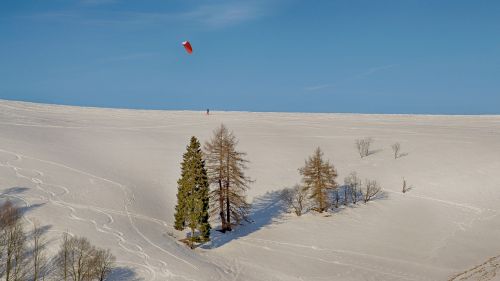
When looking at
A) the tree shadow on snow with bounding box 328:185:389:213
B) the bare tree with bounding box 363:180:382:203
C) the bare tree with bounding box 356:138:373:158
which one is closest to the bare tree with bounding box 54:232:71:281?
the tree shadow on snow with bounding box 328:185:389:213

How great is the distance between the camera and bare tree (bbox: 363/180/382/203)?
55575 mm

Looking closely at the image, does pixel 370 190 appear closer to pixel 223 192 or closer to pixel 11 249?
pixel 223 192

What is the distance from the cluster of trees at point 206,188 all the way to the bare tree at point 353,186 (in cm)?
1519

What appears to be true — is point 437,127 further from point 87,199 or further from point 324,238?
point 87,199

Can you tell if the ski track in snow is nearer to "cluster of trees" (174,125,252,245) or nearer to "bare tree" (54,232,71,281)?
"cluster of trees" (174,125,252,245)

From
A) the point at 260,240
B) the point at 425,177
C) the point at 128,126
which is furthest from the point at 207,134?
the point at 260,240

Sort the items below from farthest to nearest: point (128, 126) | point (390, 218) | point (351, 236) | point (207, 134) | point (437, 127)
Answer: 1. point (437, 127)
2. point (128, 126)
3. point (207, 134)
4. point (390, 218)
5. point (351, 236)

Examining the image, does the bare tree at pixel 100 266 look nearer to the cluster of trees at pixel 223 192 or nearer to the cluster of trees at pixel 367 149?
the cluster of trees at pixel 223 192

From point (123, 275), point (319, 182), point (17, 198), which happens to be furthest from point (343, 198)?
point (17, 198)

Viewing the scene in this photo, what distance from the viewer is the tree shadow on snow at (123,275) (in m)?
31.8

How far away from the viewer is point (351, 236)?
45656 millimetres

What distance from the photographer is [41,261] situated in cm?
3161

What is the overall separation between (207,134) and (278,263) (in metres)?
52.7

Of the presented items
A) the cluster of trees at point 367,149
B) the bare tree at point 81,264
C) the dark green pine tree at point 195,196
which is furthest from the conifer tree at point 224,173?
the cluster of trees at point 367,149
